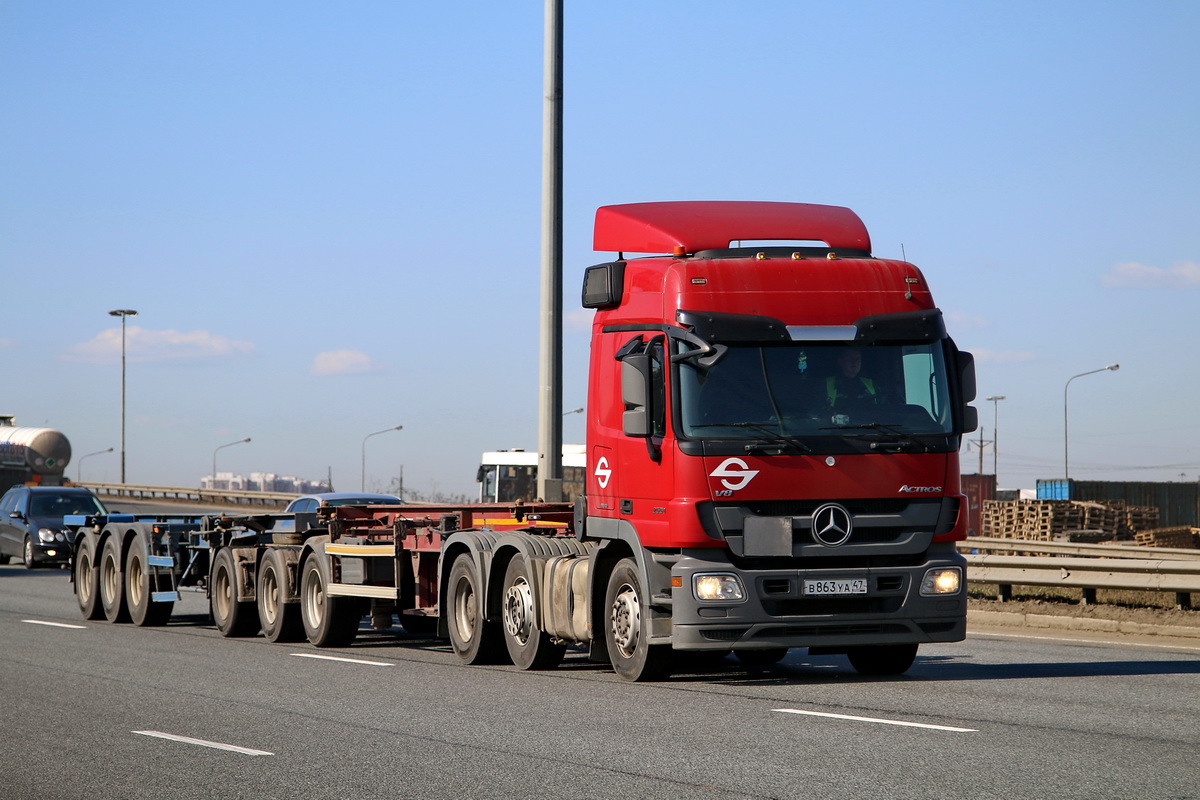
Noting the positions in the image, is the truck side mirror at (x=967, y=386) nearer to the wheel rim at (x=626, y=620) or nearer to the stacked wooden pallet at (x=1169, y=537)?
the wheel rim at (x=626, y=620)

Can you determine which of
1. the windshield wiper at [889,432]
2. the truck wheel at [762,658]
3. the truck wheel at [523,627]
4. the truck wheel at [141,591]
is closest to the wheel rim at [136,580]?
the truck wheel at [141,591]

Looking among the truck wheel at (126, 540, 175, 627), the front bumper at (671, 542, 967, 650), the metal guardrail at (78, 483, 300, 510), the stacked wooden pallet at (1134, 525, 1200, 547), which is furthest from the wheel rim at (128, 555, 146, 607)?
the metal guardrail at (78, 483, 300, 510)

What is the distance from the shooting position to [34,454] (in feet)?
224

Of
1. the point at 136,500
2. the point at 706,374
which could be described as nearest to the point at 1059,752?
the point at 706,374

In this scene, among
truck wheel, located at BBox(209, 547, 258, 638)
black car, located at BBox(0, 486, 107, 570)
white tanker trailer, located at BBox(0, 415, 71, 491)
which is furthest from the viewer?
white tanker trailer, located at BBox(0, 415, 71, 491)

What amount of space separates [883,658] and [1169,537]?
35394mm

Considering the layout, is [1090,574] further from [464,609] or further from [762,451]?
[762,451]

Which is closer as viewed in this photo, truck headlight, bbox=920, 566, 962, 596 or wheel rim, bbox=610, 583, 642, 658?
truck headlight, bbox=920, 566, 962, 596

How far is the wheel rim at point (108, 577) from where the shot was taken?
20281 millimetres

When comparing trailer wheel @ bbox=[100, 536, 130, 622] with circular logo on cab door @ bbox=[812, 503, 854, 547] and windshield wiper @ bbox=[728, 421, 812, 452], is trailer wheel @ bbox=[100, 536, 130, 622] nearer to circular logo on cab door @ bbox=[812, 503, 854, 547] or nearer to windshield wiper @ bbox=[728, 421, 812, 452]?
windshield wiper @ bbox=[728, 421, 812, 452]

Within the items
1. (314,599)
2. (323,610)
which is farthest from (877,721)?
(314,599)

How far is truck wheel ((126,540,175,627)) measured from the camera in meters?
19.3

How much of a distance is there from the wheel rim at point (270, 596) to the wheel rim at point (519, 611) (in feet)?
15.6

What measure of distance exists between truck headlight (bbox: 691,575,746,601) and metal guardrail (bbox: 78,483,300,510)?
5752cm
